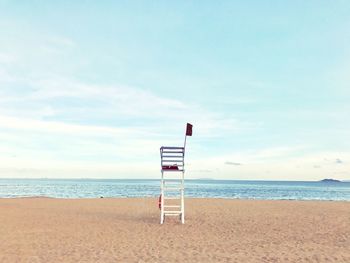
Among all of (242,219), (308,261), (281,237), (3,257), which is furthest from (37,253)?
(242,219)

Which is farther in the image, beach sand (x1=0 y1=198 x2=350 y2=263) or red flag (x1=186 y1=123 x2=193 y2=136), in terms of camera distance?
red flag (x1=186 y1=123 x2=193 y2=136)

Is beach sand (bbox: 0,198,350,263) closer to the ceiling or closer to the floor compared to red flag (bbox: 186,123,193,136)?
closer to the floor

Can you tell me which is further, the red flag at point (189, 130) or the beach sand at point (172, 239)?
the red flag at point (189, 130)

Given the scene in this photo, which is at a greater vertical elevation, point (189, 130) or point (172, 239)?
point (189, 130)

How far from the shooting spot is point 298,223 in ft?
65.9

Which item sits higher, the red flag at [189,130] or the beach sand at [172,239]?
the red flag at [189,130]

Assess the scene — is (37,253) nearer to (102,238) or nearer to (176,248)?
(102,238)

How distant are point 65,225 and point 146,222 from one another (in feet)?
12.2

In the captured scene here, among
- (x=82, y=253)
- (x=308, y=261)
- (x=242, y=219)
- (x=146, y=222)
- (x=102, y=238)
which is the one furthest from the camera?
(x=242, y=219)

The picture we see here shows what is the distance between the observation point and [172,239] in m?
14.7

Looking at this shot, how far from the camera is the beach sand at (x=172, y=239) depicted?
11672 millimetres

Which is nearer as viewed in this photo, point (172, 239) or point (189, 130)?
point (172, 239)

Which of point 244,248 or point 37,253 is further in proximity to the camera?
point 244,248

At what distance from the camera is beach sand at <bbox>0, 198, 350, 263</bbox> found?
11.7 m
